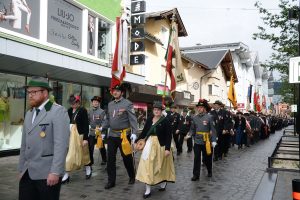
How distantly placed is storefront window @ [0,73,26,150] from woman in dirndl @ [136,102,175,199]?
6.62 metres

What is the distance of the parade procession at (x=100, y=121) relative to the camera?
407 centimetres

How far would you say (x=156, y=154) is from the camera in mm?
7066

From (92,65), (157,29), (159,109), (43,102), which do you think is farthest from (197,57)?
(43,102)

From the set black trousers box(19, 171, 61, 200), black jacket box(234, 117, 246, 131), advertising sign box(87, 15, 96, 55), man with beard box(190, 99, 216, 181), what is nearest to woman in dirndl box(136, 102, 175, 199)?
man with beard box(190, 99, 216, 181)

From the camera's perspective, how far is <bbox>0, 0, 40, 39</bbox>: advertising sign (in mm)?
11547

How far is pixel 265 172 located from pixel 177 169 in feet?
7.68

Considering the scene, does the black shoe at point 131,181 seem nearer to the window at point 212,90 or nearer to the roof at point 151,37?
the roof at point 151,37

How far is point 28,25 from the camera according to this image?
12570 millimetres

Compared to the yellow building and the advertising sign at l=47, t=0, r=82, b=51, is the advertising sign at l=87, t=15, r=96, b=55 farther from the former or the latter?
the yellow building

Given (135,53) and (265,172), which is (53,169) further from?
(135,53)

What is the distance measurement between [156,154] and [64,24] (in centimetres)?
911

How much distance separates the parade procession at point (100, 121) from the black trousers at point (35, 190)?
1 cm

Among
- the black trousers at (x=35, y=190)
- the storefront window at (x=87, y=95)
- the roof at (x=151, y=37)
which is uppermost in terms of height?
the roof at (x=151, y=37)

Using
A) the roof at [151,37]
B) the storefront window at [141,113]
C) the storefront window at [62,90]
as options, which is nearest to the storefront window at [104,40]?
the storefront window at [62,90]
